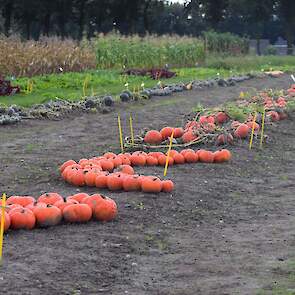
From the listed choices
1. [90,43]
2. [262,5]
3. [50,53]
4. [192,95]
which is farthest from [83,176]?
[262,5]

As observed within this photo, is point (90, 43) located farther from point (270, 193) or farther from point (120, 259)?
point (120, 259)

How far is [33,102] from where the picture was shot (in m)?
16.1

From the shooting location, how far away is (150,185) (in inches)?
286

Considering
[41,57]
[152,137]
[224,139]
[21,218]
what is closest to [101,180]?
[21,218]

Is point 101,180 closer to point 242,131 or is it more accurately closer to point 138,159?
point 138,159

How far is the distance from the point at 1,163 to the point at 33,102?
724 cm

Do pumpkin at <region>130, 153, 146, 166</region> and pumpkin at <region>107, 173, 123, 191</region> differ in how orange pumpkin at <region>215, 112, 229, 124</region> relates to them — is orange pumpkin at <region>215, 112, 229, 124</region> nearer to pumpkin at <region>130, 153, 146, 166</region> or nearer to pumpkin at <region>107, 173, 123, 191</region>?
pumpkin at <region>130, 153, 146, 166</region>

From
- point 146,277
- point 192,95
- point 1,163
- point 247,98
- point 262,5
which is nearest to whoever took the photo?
point 146,277

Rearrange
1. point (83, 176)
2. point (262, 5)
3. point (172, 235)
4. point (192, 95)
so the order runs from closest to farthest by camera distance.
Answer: point (172, 235) < point (83, 176) < point (192, 95) < point (262, 5)

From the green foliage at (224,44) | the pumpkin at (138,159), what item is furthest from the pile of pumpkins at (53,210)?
the green foliage at (224,44)

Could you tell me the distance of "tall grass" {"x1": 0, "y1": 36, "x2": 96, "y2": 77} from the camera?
20844 mm

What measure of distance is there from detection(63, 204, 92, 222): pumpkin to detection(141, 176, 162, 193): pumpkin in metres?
1.17

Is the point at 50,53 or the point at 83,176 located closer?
the point at 83,176

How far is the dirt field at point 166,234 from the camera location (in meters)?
4.95
